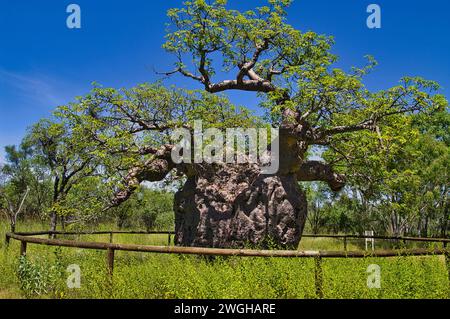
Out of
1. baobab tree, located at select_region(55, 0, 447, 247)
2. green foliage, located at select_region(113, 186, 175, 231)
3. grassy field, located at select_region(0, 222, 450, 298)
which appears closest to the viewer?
grassy field, located at select_region(0, 222, 450, 298)

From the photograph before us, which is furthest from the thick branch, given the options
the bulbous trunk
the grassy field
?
the grassy field

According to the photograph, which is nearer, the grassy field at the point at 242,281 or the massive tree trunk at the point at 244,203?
the grassy field at the point at 242,281

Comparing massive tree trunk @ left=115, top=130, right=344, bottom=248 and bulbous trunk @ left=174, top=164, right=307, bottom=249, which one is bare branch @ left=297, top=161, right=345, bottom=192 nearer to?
massive tree trunk @ left=115, top=130, right=344, bottom=248

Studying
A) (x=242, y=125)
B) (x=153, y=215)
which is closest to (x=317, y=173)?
(x=242, y=125)

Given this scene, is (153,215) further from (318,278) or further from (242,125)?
(318,278)

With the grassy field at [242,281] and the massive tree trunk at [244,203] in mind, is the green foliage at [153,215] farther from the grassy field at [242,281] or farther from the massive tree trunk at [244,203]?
the grassy field at [242,281]

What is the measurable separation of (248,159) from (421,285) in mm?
6028

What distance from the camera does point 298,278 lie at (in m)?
5.88

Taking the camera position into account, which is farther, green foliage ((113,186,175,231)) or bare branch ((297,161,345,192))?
green foliage ((113,186,175,231))

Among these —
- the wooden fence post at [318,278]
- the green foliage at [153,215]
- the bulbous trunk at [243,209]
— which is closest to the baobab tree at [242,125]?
the bulbous trunk at [243,209]

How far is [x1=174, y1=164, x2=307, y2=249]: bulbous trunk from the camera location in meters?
10.4

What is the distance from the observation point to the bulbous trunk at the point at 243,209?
1039 cm

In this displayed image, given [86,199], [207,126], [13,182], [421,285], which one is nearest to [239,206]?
[207,126]

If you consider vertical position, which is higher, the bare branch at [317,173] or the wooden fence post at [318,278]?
the bare branch at [317,173]
